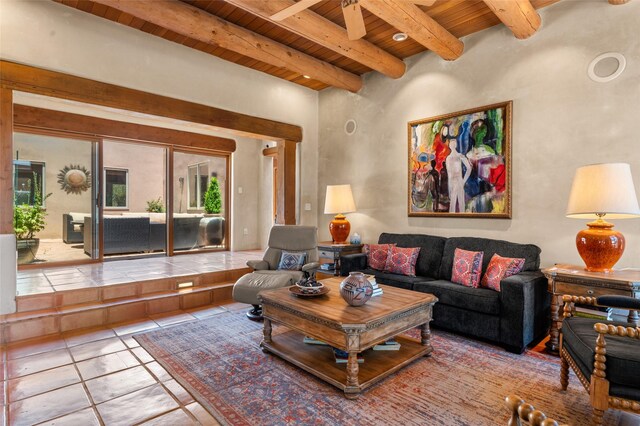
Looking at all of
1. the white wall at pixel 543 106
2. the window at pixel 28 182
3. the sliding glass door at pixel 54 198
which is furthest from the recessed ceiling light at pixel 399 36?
the window at pixel 28 182

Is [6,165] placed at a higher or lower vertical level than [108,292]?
higher

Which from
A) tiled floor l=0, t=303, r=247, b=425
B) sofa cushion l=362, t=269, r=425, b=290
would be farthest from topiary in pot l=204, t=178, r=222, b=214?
sofa cushion l=362, t=269, r=425, b=290

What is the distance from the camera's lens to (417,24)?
10.8 feet

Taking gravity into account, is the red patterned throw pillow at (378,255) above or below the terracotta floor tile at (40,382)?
above

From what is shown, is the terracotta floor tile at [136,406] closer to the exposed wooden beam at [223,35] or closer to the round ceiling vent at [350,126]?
the exposed wooden beam at [223,35]

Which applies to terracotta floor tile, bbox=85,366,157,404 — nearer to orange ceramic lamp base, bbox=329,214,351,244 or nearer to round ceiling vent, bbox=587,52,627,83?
orange ceramic lamp base, bbox=329,214,351,244

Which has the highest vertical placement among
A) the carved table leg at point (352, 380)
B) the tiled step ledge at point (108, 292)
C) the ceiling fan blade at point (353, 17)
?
the ceiling fan blade at point (353, 17)

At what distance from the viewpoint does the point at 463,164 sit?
12.8 ft

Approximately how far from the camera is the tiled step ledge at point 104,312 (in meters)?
3.09

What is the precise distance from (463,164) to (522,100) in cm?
86

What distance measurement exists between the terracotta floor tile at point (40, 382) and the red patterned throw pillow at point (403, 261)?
3.04m

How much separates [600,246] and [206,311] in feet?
12.9

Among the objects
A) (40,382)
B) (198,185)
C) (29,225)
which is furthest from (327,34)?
(29,225)

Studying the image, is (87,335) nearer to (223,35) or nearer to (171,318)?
(171,318)
